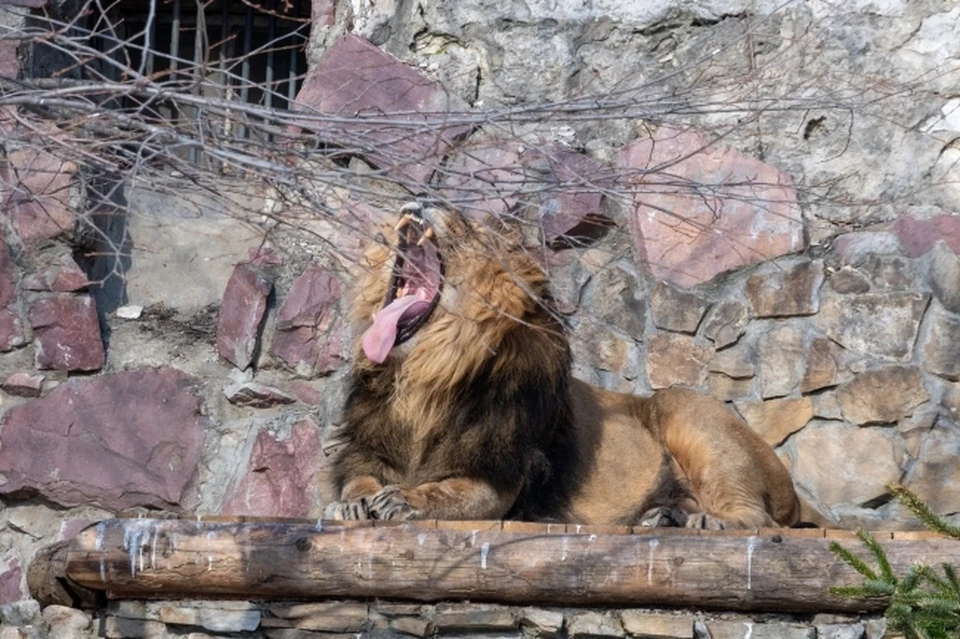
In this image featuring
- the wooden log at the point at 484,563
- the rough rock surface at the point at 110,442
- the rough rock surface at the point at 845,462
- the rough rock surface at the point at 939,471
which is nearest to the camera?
the wooden log at the point at 484,563

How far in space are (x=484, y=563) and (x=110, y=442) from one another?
8.26ft

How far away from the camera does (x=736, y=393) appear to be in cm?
628

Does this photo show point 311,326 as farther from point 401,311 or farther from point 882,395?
point 882,395

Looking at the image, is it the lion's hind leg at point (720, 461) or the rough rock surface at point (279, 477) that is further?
the rough rock surface at point (279, 477)

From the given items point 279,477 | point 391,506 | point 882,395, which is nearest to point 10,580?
point 279,477

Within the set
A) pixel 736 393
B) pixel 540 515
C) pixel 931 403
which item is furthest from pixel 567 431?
pixel 931 403

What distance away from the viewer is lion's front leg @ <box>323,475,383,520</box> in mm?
4934

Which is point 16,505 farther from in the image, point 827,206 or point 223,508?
point 827,206

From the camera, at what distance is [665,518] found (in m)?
5.48

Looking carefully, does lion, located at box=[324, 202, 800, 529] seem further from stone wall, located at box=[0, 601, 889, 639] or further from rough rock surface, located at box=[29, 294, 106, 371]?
rough rock surface, located at box=[29, 294, 106, 371]

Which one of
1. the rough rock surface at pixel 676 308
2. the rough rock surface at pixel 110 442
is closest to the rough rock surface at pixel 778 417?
the rough rock surface at pixel 676 308

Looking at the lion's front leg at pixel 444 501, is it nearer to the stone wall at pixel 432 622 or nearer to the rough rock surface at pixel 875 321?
the stone wall at pixel 432 622

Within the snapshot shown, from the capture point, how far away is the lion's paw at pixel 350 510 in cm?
492

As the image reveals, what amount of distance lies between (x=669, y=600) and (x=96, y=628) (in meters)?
1.57
